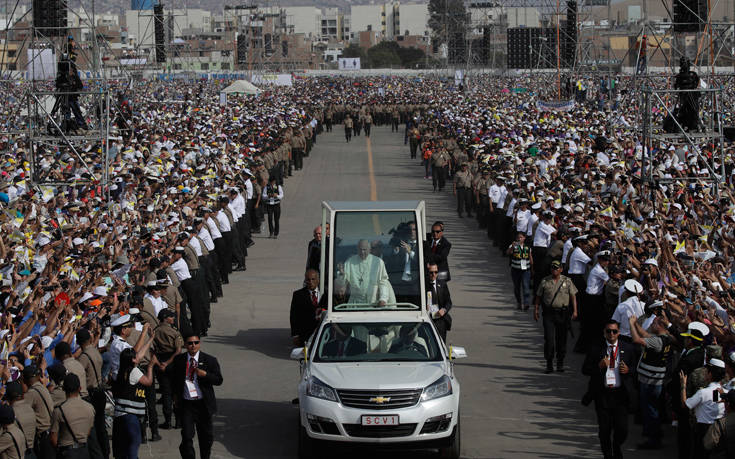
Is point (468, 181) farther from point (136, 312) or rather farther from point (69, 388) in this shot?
point (69, 388)

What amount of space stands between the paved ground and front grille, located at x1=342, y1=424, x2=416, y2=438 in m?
1.11

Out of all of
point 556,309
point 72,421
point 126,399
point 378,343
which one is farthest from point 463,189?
point 72,421

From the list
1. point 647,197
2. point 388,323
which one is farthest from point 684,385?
point 647,197

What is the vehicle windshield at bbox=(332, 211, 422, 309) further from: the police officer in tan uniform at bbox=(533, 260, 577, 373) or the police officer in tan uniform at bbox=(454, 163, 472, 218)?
the police officer in tan uniform at bbox=(454, 163, 472, 218)

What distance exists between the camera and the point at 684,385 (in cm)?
970

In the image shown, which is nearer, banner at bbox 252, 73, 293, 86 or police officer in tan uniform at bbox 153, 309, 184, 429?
police officer in tan uniform at bbox 153, 309, 184, 429

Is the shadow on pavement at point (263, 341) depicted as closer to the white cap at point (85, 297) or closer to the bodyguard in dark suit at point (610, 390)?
the white cap at point (85, 297)

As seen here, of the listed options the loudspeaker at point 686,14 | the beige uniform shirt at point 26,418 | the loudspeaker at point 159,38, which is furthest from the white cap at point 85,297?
the loudspeaker at point 159,38

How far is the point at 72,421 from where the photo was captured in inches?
364

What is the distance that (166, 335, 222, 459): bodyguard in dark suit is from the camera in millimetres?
10180

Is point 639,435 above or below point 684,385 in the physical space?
below

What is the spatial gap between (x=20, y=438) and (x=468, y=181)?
2180 centimetres

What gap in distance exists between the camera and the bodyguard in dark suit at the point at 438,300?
13266mm

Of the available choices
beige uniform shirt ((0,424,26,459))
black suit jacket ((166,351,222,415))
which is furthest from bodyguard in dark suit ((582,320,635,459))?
beige uniform shirt ((0,424,26,459))
